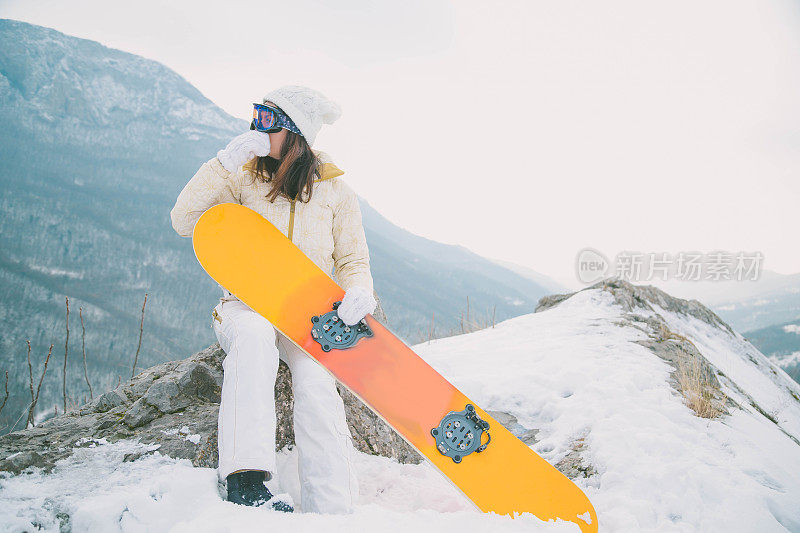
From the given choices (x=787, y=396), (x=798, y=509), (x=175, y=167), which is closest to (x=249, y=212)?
(x=798, y=509)

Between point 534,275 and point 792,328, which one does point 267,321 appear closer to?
point 792,328

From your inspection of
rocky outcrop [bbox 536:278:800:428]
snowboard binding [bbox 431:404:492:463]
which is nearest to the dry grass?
rocky outcrop [bbox 536:278:800:428]

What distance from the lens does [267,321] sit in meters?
1.76

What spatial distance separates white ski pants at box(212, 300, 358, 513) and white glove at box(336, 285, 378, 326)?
27 centimetres

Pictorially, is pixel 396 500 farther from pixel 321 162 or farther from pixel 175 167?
pixel 175 167

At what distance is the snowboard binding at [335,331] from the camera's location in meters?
1.92

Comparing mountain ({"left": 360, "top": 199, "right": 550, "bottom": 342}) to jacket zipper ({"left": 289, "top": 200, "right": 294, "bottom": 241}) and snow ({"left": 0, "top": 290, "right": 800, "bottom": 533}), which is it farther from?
jacket zipper ({"left": 289, "top": 200, "right": 294, "bottom": 241})

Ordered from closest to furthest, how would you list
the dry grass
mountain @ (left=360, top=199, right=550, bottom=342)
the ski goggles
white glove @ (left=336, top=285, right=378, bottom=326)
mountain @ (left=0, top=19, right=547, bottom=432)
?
white glove @ (left=336, top=285, right=378, bottom=326), the ski goggles, the dry grass, mountain @ (left=0, top=19, right=547, bottom=432), mountain @ (left=360, top=199, right=550, bottom=342)

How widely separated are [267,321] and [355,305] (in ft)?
1.33

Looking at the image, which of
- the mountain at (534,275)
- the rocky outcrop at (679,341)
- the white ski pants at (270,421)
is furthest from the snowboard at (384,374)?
the mountain at (534,275)

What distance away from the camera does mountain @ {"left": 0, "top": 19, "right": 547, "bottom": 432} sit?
2466 inches

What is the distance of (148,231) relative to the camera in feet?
285

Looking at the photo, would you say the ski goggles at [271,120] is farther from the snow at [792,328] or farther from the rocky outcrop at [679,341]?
the snow at [792,328]

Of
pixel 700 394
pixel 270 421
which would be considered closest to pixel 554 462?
pixel 700 394
